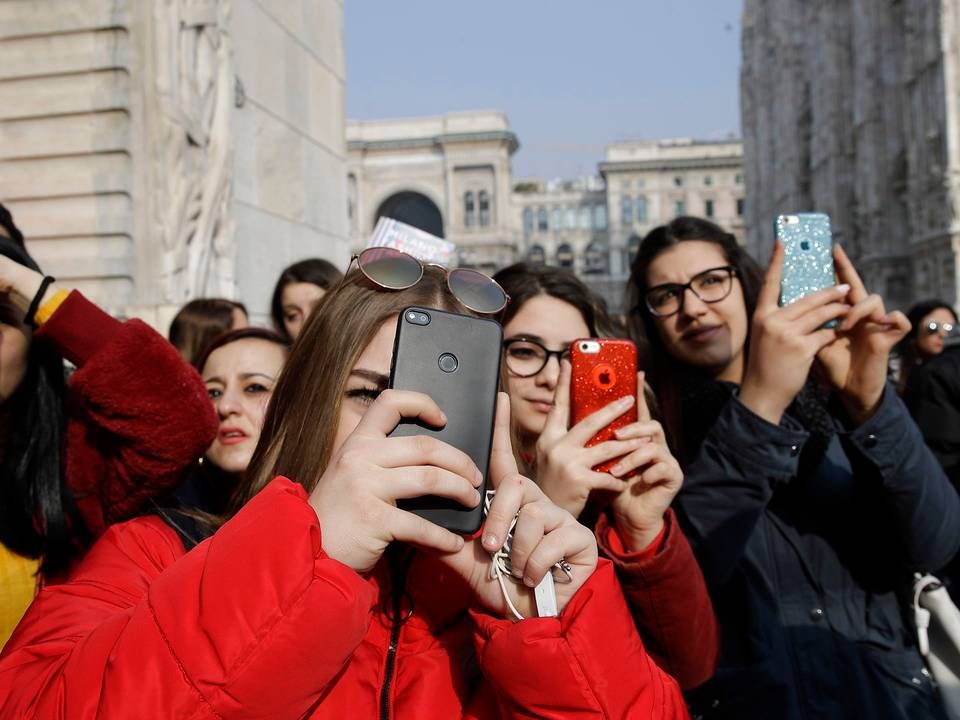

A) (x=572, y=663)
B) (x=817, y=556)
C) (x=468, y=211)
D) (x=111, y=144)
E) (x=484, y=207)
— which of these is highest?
(x=484, y=207)

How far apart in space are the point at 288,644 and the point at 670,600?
0.82m

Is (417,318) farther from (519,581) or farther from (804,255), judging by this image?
(804,255)

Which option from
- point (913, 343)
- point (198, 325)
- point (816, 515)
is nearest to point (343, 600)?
point (816, 515)

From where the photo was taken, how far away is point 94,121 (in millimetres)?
5004

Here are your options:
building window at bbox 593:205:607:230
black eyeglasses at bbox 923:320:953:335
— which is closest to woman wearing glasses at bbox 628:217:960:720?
black eyeglasses at bbox 923:320:953:335

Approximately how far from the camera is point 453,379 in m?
1.08

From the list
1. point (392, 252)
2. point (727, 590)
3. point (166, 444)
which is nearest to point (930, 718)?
point (727, 590)

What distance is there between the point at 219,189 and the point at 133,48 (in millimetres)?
927

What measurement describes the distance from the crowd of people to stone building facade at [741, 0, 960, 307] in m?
21.0

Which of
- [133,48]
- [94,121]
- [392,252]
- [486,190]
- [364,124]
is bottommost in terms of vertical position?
[392,252]

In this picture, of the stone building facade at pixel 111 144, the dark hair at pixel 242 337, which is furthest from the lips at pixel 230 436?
the stone building facade at pixel 111 144

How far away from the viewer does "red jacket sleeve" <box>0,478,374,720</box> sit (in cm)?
92

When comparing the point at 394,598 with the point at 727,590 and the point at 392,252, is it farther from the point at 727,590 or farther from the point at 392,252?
the point at 727,590

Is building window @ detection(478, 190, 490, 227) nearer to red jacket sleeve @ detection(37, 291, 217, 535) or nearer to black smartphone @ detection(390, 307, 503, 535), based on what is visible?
red jacket sleeve @ detection(37, 291, 217, 535)
